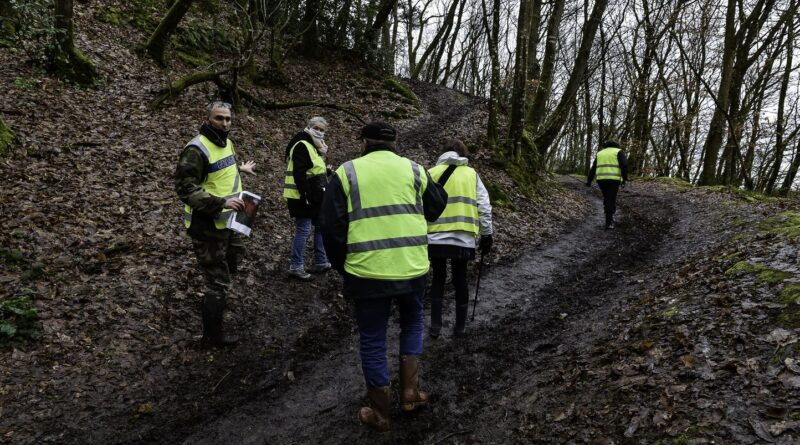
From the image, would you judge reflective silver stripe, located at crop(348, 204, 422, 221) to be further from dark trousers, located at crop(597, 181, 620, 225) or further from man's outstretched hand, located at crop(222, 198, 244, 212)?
dark trousers, located at crop(597, 181, 620, 225)

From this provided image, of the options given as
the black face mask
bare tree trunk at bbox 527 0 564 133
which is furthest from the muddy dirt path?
bare tree trunk at bbox 527 0 564 133

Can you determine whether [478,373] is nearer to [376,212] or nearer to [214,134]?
[376,212]

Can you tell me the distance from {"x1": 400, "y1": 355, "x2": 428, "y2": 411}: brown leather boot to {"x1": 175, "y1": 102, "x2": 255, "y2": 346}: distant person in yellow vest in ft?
7.03

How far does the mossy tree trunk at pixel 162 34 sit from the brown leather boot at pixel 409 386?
39.0ft

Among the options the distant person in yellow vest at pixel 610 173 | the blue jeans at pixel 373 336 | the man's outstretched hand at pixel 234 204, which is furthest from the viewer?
the distant person in yellow vest at pixel 610 173

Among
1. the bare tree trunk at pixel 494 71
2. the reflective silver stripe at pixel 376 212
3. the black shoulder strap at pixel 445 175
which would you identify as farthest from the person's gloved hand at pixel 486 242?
the bare tree trunk at pixel 494 71

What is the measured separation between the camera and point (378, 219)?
3.43 m

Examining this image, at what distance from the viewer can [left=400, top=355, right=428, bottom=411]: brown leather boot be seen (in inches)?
150

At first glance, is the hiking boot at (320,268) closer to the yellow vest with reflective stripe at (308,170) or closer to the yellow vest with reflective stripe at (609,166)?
the yellow vest with reflective stripe at (308,170)

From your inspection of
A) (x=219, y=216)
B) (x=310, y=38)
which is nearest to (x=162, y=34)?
(x=310, y=38)

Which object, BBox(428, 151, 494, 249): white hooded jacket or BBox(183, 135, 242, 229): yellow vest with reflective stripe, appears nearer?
BBox(183, 135, 242, 229): yellow vest with reflective stripe

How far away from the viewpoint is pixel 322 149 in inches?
244

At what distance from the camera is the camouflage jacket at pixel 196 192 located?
4246 millimetres

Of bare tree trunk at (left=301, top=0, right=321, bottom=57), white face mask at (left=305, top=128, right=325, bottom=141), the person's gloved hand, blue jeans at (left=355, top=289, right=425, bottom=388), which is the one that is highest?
bare tree trunk at (left=301, top=0, right=321, bottom=57)
